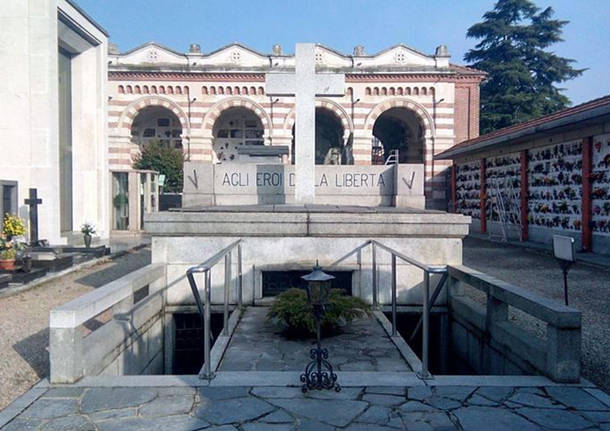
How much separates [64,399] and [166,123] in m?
30.5

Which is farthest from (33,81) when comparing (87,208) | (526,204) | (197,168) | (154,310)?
(526,204)

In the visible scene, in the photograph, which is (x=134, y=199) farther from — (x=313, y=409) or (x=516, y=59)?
(x=516, y=59)

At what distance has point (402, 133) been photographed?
3366cm

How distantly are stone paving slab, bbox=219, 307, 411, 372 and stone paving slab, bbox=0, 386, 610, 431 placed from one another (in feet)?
2.35

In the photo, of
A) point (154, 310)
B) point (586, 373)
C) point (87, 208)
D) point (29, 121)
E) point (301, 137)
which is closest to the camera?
point (586, 373)

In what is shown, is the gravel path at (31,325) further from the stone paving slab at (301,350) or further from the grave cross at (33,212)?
the grave cross at (33,212)

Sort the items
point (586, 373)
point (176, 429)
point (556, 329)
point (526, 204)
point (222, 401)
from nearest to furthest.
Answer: point (176, 429), point (222, 401), point (556, 329), point (586, 373), point (526, 204)

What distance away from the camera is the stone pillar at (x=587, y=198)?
1309 cm

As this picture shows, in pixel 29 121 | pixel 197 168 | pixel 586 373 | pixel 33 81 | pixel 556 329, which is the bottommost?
pixel 586 373

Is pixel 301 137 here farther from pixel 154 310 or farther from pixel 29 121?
pixel 29 121

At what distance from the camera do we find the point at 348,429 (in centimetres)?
326

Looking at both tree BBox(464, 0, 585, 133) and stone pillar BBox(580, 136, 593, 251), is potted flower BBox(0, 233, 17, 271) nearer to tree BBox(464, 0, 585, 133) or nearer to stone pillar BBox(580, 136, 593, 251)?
stone pillar BBox(580, 136, 593, 251)

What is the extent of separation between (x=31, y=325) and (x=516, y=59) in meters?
42.6

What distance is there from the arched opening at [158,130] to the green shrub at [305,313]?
28.2 meters
